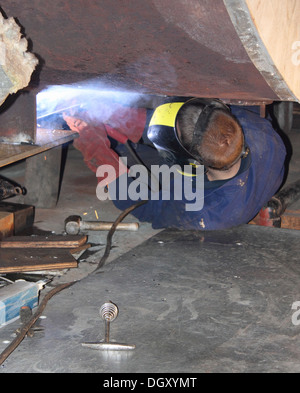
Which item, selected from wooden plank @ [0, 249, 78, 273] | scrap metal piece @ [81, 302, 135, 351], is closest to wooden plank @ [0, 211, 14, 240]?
wooden plank @ [0, 249, 78, 273]

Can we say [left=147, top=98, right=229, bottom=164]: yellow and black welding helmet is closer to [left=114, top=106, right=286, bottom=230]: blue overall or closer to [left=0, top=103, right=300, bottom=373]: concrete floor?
[left=114, top=106, right=286, bottom=230]: blue overall

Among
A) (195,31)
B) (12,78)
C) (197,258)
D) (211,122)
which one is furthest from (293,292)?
(12,78)

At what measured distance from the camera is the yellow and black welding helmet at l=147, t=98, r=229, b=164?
272cm

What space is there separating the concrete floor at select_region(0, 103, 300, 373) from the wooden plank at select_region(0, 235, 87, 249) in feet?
0.30

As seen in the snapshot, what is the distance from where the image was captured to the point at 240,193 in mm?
3061

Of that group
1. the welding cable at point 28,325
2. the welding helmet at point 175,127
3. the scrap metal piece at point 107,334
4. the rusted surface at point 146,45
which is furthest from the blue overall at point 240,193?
the rusted surface at point 146,45

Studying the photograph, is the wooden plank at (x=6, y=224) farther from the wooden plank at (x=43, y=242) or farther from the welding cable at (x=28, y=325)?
the welding cable at (x=28, y=325)

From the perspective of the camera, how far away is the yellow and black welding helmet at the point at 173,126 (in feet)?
8.94

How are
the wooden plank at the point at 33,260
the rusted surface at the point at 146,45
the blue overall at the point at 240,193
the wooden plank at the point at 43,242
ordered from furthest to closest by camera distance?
the blue overall at the point at 240,193
the wooden plank at the point at 43,242
the wooden plank at the point at 33,260
the rusted surface at the point at 146,45

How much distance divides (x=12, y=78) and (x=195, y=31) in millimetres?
482

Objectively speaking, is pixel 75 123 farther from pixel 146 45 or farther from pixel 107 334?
pixel 146 45

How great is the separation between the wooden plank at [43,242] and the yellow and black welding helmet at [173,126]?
2.18ft

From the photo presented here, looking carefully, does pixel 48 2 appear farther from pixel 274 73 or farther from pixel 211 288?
pixel 211 288

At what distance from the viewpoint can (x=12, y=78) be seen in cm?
143
